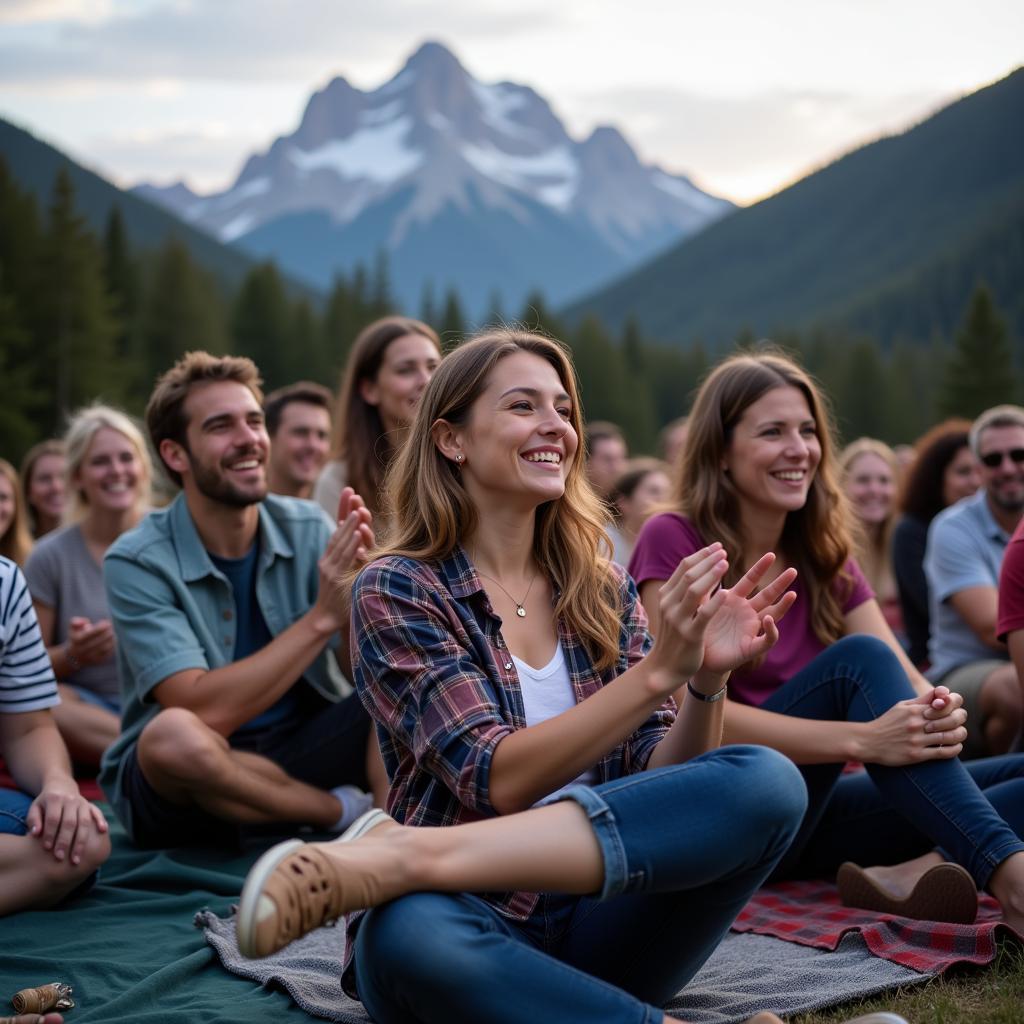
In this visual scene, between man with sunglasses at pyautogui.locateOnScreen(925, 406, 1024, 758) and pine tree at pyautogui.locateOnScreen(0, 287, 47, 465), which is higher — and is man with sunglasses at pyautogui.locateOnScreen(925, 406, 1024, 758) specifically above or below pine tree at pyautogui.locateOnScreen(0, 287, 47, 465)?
below

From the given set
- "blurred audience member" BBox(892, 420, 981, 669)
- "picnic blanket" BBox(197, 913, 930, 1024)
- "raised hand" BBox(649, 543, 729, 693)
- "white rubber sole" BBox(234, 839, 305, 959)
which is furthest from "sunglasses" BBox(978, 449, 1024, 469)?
"white rubber sole" BBox(234, 839, 305, 959)

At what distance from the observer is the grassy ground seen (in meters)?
3.01

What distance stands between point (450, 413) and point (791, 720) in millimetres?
1499

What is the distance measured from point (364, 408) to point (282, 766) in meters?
2.12

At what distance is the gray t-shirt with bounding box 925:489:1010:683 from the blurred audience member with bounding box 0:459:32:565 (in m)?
4.67

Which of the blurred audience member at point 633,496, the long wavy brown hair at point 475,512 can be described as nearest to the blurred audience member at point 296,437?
the blurred audience member at point 633,496

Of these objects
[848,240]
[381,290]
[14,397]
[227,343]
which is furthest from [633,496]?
[848,240]

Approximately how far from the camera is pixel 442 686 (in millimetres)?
2793

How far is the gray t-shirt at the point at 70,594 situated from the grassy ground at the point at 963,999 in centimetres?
415

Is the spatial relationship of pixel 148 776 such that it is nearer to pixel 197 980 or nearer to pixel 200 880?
pixel 200 880

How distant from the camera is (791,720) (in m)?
3.87

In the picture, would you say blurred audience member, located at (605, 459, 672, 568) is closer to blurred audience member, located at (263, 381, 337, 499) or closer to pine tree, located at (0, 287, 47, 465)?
blurred audience member, located at (263, 381, 337, 499)

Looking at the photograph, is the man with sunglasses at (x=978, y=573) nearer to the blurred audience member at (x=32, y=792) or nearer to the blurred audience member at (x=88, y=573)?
the blurred audience member at (x=32, y=792)

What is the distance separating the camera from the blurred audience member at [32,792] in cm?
380
